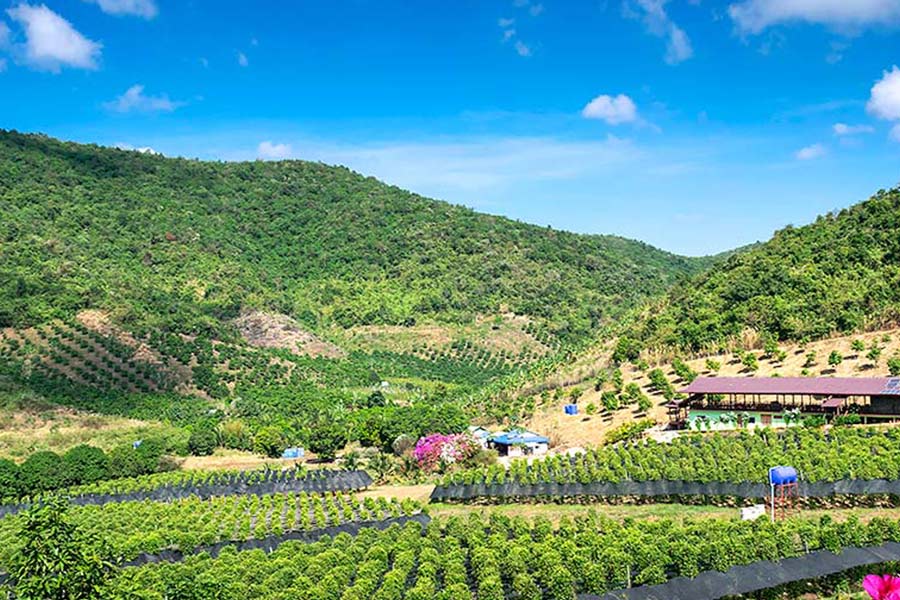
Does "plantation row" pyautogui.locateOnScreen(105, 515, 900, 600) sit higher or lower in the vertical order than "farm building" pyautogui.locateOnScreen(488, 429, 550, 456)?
higher

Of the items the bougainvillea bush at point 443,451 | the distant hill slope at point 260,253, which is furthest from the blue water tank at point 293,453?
the distant hill slope at point 260,253

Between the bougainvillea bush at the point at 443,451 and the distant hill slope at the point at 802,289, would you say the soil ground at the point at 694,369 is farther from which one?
the bougainvillea bush at the point at 443,451

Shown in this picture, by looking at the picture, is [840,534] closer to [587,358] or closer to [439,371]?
[587,358]

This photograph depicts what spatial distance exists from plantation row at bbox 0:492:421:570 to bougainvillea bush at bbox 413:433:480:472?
7.16 metres

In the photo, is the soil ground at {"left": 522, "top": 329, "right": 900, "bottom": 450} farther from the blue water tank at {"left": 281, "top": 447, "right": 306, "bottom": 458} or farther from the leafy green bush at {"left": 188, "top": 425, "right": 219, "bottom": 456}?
the leafy green bush at {"left": 188, "top": 425, "right": 219, "bottom": 456}

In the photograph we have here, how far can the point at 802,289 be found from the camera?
203ft

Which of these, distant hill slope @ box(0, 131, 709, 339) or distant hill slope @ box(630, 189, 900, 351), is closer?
distant hill slope @ box(630, 189, 900, 351)

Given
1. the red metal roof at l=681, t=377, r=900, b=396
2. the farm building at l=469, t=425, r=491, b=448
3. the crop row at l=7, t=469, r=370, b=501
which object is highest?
the red metal roof at l=681, t=377, r=900, b=396

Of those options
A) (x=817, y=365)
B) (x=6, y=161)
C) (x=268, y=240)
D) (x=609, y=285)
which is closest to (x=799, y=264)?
(x=817, y=365)

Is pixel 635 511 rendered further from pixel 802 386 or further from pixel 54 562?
pixel 54 562

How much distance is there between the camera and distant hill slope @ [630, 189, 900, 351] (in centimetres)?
5528

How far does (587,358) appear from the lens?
6888cm

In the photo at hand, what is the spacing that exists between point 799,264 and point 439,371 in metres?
45.0

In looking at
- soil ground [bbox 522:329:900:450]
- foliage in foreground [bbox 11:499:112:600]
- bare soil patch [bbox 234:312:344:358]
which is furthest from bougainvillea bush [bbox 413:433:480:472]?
bare soil patch [bbox 234:312:344:358]
